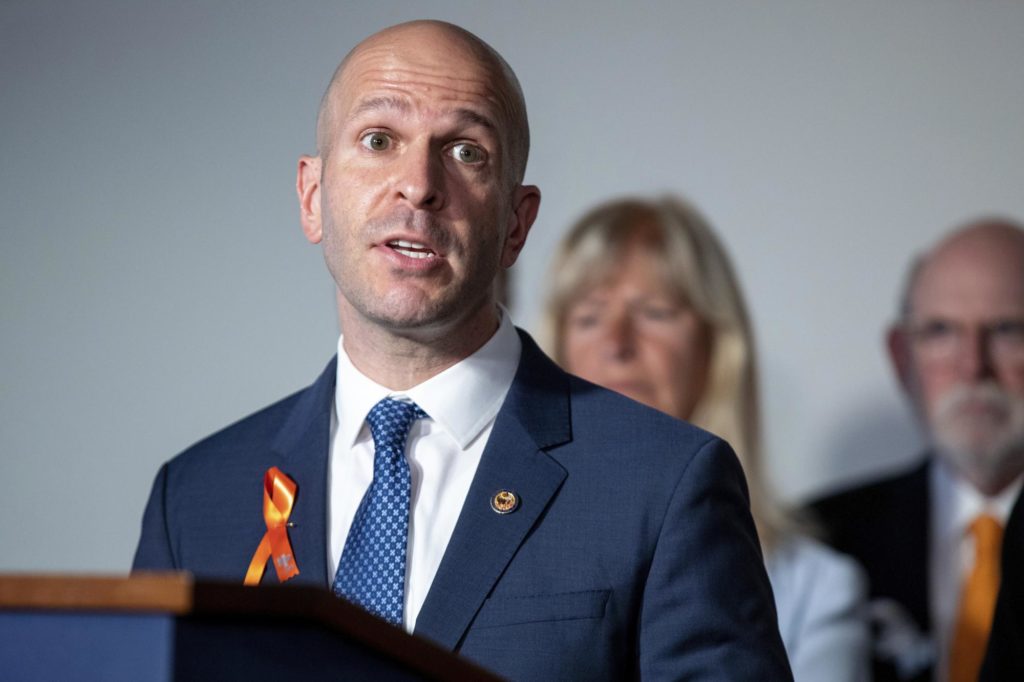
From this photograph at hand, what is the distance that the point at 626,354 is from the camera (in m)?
3.41

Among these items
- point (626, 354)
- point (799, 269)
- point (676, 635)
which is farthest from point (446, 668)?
point (799, 269)

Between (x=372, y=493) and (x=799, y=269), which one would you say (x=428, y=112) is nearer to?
(x=372, y=493)

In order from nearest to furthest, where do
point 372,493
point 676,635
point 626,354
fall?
point 676,635
point 372,493
point 626,354

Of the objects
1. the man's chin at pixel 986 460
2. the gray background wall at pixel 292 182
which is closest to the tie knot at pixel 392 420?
the gray background wall at pixel 292 182

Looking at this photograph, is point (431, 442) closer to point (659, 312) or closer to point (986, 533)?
point (659, 312)

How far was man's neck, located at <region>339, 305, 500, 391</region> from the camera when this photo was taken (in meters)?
1.81

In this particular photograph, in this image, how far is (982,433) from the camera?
148 inches

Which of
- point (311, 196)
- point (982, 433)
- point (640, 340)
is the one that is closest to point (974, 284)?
point (982, 433)

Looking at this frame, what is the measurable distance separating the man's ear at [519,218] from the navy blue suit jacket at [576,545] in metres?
0.13

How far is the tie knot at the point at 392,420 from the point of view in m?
1.80

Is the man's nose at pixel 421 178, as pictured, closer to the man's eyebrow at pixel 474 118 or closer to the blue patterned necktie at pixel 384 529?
the man's eyebrow at pixel 474 118

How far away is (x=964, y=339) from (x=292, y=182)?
1.62 metres

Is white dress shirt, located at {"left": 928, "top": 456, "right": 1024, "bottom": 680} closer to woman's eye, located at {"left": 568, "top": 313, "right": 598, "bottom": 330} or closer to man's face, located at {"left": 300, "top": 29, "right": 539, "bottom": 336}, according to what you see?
woman's eye, located at {"left": 568, "top": 313, "right": 598, "bottom": 330}

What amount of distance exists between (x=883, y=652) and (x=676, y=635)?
6.84 feet
